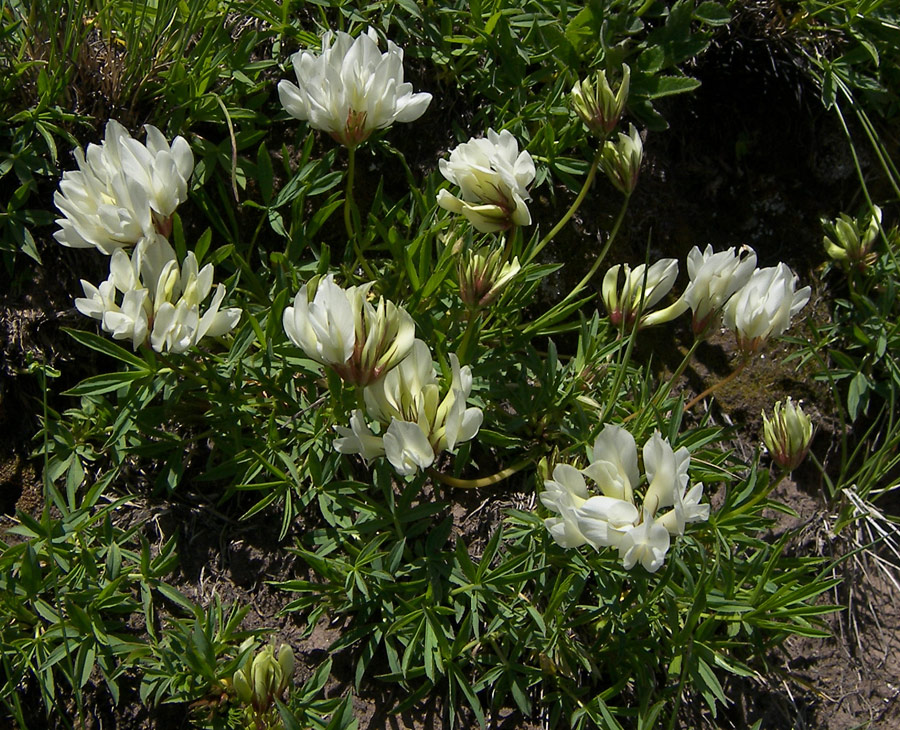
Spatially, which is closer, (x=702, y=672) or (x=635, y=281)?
(x=702, y=672)

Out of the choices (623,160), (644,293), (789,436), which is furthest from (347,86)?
(789,436)

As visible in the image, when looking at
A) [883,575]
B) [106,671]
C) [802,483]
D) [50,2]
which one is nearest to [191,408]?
[106,671]

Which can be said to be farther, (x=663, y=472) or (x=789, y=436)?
(x=789, y=436)

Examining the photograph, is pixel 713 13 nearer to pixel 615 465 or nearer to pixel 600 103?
pixel 600 103

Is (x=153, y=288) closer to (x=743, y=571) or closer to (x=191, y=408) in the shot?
(x=191, y=408)

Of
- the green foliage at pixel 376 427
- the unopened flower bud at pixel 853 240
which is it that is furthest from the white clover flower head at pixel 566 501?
the unopened flower bud at pixel 853 240

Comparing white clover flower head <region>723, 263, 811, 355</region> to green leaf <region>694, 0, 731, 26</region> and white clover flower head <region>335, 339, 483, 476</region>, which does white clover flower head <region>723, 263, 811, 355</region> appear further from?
green leaf <region>694, 0, 731, 26</region>
